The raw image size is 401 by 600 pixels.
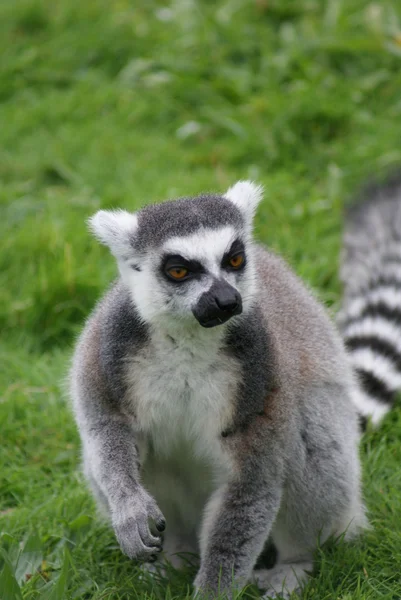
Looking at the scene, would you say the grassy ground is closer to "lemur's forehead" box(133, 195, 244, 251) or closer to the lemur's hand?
the lemur's hand

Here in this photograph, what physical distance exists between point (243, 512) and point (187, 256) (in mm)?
985

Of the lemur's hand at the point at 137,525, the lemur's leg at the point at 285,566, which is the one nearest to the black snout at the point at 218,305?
the lemur's hand at the point at 137,525

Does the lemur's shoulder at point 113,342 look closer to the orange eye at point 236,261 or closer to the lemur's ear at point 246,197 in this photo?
the orange eye at point 236,261

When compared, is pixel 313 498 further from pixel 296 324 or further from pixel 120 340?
pixel 120 340

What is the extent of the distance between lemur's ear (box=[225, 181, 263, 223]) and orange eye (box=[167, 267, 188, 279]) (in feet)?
1.43

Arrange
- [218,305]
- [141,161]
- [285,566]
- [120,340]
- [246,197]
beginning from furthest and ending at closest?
[141,161], [285,566], [246,197], [120,340], [218,305]

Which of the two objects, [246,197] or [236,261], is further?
[246,197]

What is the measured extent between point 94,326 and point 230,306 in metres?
0.84

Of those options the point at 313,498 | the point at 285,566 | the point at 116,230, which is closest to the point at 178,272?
the point at 116,230

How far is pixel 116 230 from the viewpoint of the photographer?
11.2 ft

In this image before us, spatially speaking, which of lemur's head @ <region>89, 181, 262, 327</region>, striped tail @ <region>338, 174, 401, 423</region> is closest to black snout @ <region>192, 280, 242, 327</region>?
lemur's head @ <region>89, 181, 262, 327</region>

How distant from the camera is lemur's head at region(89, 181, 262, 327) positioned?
10.3ft

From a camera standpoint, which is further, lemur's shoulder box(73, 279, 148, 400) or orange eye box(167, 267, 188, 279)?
lemur's shoulder box(73, 279, 148, 400)

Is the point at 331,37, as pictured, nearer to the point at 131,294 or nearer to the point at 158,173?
the point at 158,173
